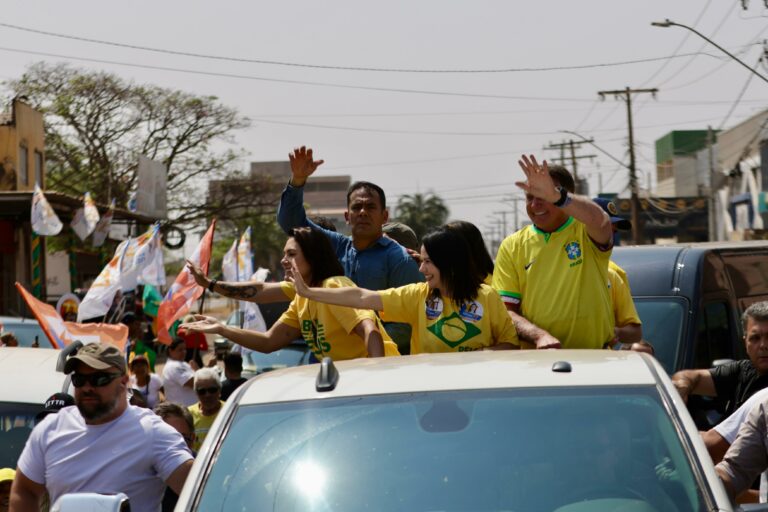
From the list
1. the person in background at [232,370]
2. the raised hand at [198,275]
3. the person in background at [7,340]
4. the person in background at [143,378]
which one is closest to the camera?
the raised hand at [198,275]

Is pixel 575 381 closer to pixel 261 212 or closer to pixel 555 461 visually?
pixel 555 461

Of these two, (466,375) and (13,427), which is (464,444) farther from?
(13,427)

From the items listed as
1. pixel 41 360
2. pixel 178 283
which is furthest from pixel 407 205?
pixel 41 360

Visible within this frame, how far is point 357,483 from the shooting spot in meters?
3.96

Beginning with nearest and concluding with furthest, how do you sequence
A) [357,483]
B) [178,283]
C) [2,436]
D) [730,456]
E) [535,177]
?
[357,483] → [730,456] → [535,177] → [2,436] → [178,283]

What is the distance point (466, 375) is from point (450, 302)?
178 cm

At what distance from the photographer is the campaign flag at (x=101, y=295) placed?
48.2 feet

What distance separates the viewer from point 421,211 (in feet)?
384

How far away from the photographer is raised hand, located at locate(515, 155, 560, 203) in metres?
5.92

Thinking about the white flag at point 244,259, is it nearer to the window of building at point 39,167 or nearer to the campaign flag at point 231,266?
the campaign flag at point 231,266

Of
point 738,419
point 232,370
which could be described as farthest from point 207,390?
point 738,419

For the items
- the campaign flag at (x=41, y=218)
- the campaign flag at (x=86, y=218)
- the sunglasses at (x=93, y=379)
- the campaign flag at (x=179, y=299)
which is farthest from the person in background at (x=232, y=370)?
the campaign flag at (x=86, y=218)

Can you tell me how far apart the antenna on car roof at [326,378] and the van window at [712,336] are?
207 inches

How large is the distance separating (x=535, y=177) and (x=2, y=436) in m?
2.89
